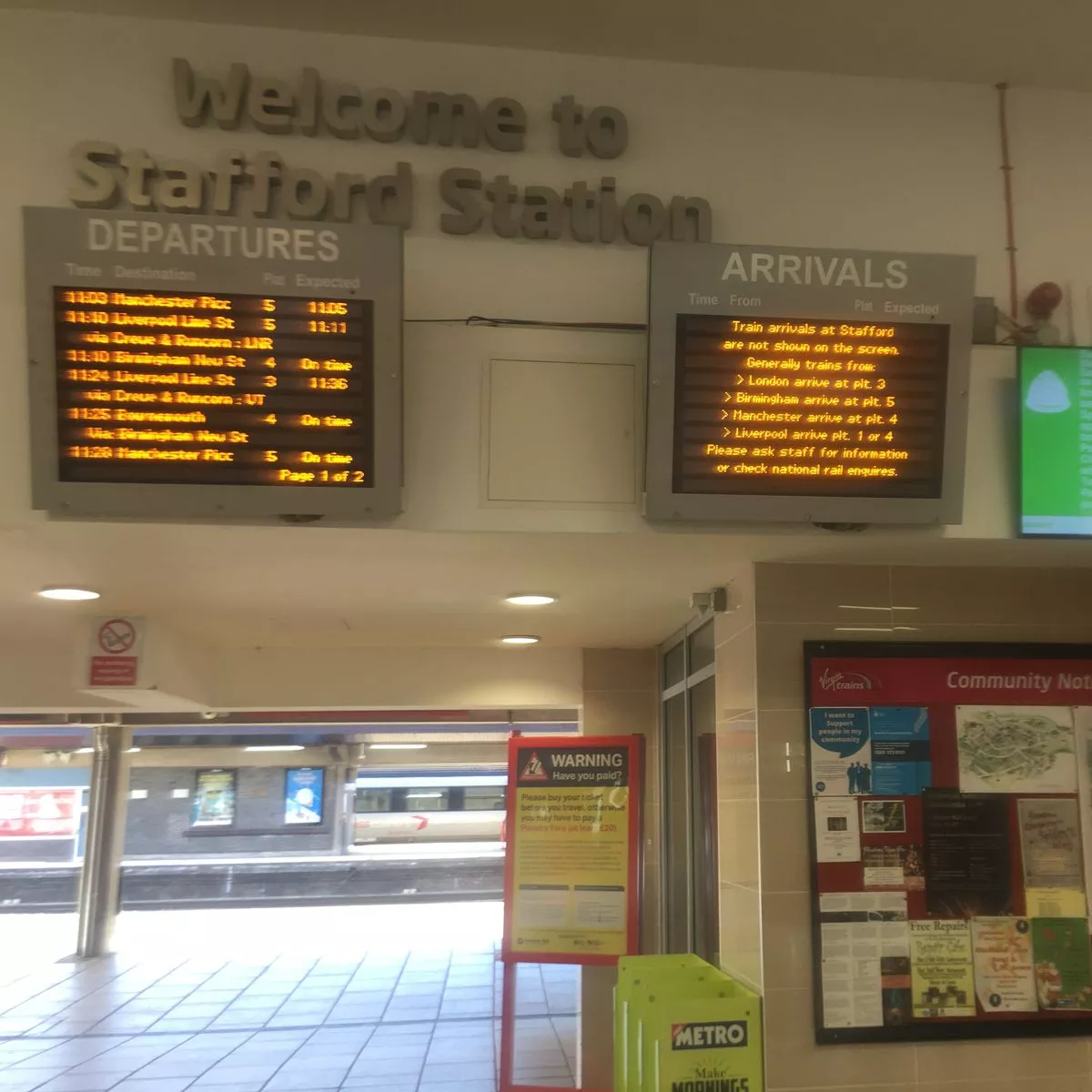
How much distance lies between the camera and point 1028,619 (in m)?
3.12

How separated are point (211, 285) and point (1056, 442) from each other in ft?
7.42

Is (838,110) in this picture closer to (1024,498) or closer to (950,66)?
(950,66)

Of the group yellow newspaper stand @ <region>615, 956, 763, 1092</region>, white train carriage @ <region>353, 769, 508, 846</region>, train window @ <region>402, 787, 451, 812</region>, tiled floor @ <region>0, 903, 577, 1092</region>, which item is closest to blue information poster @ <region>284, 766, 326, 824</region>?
white train carriage @ <region>353, 769, 508, 846</region>

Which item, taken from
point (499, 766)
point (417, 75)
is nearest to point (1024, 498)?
point (417, 75)

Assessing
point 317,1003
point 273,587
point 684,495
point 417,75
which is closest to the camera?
point 684,495

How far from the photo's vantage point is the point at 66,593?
3586 mm

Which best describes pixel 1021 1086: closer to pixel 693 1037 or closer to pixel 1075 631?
pixel 693 1037

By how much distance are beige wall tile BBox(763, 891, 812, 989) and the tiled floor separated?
10.9 feet

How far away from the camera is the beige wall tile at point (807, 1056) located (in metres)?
2.77

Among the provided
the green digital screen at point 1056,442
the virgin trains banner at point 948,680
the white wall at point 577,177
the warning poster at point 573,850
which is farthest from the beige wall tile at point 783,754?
the warning poster at point 573,850

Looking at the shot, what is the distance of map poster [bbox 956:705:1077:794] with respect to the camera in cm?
299

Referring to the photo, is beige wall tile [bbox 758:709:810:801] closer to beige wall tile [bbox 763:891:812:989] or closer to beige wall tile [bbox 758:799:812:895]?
beige wall tile [bbox 758:799:812:895]

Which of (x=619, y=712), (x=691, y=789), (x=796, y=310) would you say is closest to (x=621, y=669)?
(x=619, y=712)

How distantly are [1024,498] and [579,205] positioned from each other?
59.0 inches
